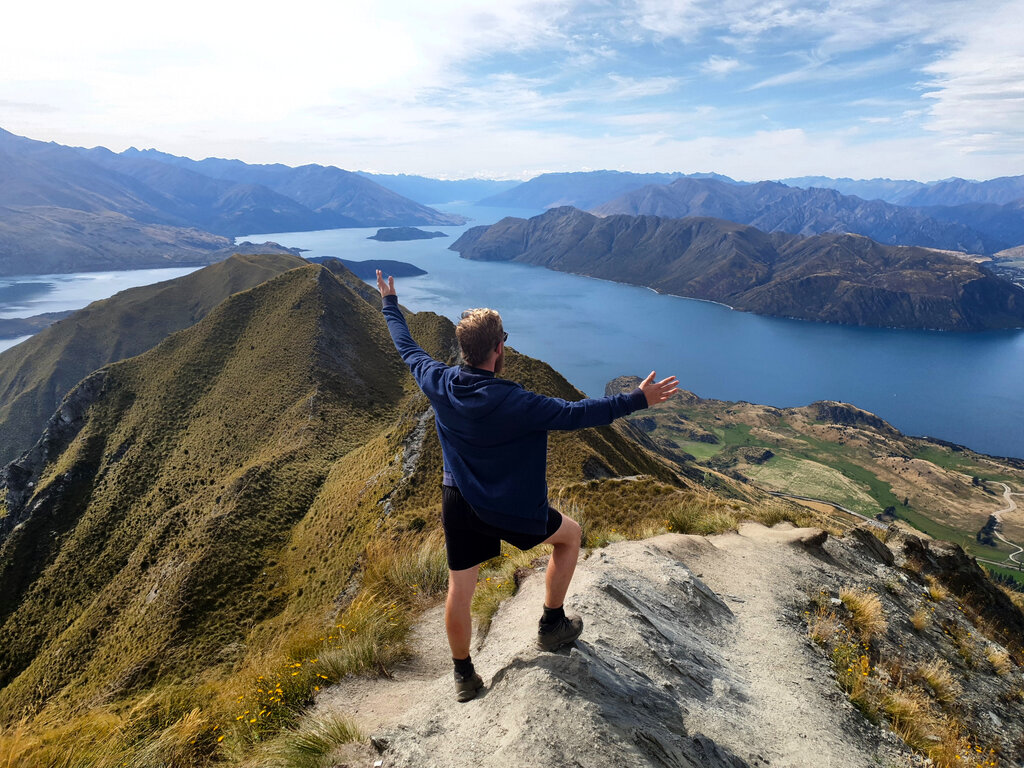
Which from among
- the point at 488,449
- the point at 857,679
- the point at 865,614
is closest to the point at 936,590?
the point at 865,614

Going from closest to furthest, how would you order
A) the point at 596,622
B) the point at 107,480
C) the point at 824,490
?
the point at 596,622 < the point at 107,480 < the point at 824,490

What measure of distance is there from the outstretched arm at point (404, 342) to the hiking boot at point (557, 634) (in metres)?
2.99

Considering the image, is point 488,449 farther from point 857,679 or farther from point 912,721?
point 912,721

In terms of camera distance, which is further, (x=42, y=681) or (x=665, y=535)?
(x=42, y=681)

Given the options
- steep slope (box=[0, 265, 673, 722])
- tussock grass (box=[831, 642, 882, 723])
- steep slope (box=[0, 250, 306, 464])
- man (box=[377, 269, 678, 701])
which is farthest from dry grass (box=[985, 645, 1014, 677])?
steep slope (box=[0, 250, 306, 464])

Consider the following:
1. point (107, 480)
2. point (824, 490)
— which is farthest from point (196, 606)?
point (824, 490)

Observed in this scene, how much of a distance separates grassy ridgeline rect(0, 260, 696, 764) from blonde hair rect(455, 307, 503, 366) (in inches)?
171

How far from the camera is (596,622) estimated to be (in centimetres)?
649

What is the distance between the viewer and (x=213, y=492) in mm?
43438

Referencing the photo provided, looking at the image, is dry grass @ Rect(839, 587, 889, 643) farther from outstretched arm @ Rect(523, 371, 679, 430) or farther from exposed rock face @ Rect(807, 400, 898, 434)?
exposed rock face @ Rect(807, 400, 898, 434)

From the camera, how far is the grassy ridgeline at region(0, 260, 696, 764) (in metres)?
7.82

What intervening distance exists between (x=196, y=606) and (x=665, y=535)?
1125 inches

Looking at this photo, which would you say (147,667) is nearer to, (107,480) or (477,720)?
(477,720)

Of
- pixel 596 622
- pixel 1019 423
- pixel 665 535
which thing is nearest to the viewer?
pixel 596 622
